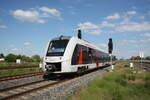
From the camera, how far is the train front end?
43.1 feet

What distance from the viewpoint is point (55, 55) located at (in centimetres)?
1362

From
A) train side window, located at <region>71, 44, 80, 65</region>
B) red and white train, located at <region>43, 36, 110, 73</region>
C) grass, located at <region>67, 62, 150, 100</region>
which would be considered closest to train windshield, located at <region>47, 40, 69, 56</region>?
red and white train, located at <region>43, 36, 110, 73</region>

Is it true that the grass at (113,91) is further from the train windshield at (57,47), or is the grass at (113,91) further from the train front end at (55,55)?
the train windshield at (57,47)

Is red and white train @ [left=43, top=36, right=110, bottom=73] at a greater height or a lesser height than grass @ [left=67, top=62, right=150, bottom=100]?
greater

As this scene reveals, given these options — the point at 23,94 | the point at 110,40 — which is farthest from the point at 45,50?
the point at 110,40

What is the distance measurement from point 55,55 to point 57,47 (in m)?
0.86

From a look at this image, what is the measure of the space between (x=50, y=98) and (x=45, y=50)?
710 centimetres

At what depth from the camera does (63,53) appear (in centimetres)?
1348

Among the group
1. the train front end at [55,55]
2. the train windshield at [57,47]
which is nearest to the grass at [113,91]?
the train front end at [55,55]

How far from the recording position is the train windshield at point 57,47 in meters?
13.7

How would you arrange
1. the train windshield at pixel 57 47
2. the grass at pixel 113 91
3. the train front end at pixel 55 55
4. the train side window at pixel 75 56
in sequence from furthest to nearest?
1. the train side window at pixel 75 56
2. the train windshield at pixel 57 47
3. the train front end at pixel 55 55
4. the grass at pixel 113 91

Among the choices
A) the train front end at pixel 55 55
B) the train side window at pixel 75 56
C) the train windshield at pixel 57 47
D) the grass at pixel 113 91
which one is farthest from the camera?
the train side window at pixel 75 56

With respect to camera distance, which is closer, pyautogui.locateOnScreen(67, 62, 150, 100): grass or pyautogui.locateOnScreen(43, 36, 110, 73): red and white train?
pyautogui.locateOnScreen(67, 62, 150, 100): grass

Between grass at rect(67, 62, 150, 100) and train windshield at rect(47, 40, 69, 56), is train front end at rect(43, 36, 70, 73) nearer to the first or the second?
train windshield at rect(47, 40, 69, 56)
